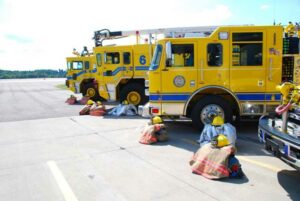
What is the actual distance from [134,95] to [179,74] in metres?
6.44

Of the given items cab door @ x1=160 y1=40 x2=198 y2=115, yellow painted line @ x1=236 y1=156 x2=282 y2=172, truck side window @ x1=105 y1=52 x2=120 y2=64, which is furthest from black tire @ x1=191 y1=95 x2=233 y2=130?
truck side window @ x1=105 y1=52 x2=120 y2=64

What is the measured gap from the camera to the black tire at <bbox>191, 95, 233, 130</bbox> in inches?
296

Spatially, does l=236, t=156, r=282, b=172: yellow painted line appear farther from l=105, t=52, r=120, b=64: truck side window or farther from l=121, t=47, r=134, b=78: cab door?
l=105, t=52, r=120, b=64: truck side window

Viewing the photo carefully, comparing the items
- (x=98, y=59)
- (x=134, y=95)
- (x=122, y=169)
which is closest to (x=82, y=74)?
(x=98, y=59)

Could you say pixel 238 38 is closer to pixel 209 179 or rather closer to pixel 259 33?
pixel 259 33

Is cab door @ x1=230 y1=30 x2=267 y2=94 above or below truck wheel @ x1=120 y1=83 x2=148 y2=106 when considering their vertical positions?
above

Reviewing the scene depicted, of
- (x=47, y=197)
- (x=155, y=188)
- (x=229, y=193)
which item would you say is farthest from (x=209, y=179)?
(x=47, y=197)

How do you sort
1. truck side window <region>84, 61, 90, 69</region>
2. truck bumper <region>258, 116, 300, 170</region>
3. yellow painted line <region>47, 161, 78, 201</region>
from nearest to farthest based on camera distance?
1. truck bumper <region>258, 116, 300, 170</region>
2. yellow painted line <region>47, 161, 78, 201</region>
3. truck side window <region>84, 61, 90, 69</region>

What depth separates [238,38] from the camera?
24.1 ft

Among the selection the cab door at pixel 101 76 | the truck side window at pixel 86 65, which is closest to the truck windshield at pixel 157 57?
the cab door at pixel 101 76

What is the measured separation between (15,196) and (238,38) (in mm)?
5966

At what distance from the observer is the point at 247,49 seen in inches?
292

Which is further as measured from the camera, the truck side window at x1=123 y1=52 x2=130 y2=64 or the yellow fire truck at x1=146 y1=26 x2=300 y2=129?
the truck side window at x1=123 y1=52 x2=130 y2=64

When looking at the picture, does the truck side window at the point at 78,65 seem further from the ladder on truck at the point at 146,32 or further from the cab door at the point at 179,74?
the cab door at the point at 179,74
